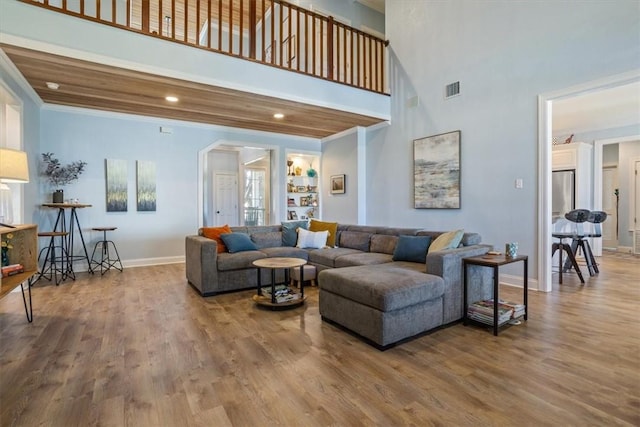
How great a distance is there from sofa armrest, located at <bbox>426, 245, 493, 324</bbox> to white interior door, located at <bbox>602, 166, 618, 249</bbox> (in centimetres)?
671

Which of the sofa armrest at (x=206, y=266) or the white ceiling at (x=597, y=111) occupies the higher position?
the white ceiling at (x=597, y=111)

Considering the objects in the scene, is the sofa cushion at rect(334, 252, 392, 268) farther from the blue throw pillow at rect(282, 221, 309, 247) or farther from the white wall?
the white wall

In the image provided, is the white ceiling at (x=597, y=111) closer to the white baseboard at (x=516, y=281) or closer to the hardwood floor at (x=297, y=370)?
the white baseboard at (x=516, y=281)

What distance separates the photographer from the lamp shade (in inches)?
104

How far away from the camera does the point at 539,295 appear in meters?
3.75

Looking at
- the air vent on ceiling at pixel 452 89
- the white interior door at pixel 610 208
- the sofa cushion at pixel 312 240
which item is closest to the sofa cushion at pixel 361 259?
the sofa cushion at pixel 312 240

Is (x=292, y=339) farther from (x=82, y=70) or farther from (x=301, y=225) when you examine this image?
(x=82, y=70)

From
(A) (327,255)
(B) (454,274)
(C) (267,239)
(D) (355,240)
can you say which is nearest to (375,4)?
(D) (355,240)

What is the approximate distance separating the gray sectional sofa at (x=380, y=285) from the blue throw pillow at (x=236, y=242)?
13cm

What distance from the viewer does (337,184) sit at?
6.96 meters

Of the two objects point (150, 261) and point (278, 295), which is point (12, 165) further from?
point (150, 261)

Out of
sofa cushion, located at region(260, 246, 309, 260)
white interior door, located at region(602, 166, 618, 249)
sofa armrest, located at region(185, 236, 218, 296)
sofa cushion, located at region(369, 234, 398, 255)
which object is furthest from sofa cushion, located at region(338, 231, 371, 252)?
white interior door, located at region(602, 166, 618, 249)

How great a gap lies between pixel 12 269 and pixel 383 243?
12.8 feet

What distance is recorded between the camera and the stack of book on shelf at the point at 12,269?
2797 millimetres
